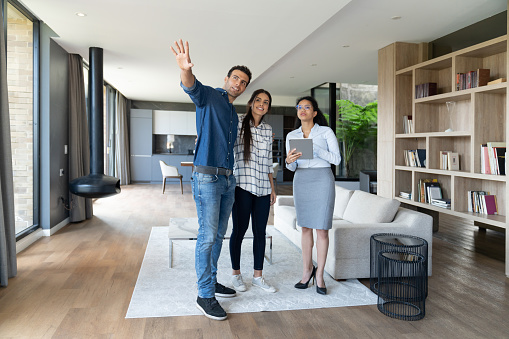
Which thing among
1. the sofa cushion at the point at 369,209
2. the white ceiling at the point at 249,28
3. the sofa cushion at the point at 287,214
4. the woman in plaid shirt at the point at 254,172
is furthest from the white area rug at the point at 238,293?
the white ceiling at the point at 249,28

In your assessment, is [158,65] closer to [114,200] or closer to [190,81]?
[114,200]

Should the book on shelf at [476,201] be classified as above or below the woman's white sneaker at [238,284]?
above

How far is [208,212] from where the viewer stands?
2.37 m

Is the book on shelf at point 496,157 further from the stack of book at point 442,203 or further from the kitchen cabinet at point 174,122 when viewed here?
the kitchen cabinet at point 174,122

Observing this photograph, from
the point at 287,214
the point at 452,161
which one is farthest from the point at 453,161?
the point at 287,214

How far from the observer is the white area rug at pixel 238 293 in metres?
2.54

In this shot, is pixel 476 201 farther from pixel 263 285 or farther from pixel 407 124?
pixel 263 285

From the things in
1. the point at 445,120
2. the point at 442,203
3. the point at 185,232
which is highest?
the point at 445,120

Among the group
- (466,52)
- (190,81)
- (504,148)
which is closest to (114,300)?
(190,81)

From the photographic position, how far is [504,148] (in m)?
3.68

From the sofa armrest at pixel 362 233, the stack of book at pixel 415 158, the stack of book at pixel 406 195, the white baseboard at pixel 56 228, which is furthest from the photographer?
the stack of book at pixel 406 195

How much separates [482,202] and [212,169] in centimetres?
315

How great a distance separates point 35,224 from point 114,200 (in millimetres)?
3284

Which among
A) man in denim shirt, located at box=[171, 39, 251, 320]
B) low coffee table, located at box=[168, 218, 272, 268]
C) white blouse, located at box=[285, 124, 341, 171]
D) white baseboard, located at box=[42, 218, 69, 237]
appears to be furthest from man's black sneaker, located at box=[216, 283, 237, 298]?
white baseboard, located at box=[42, 218, 69, 237]
